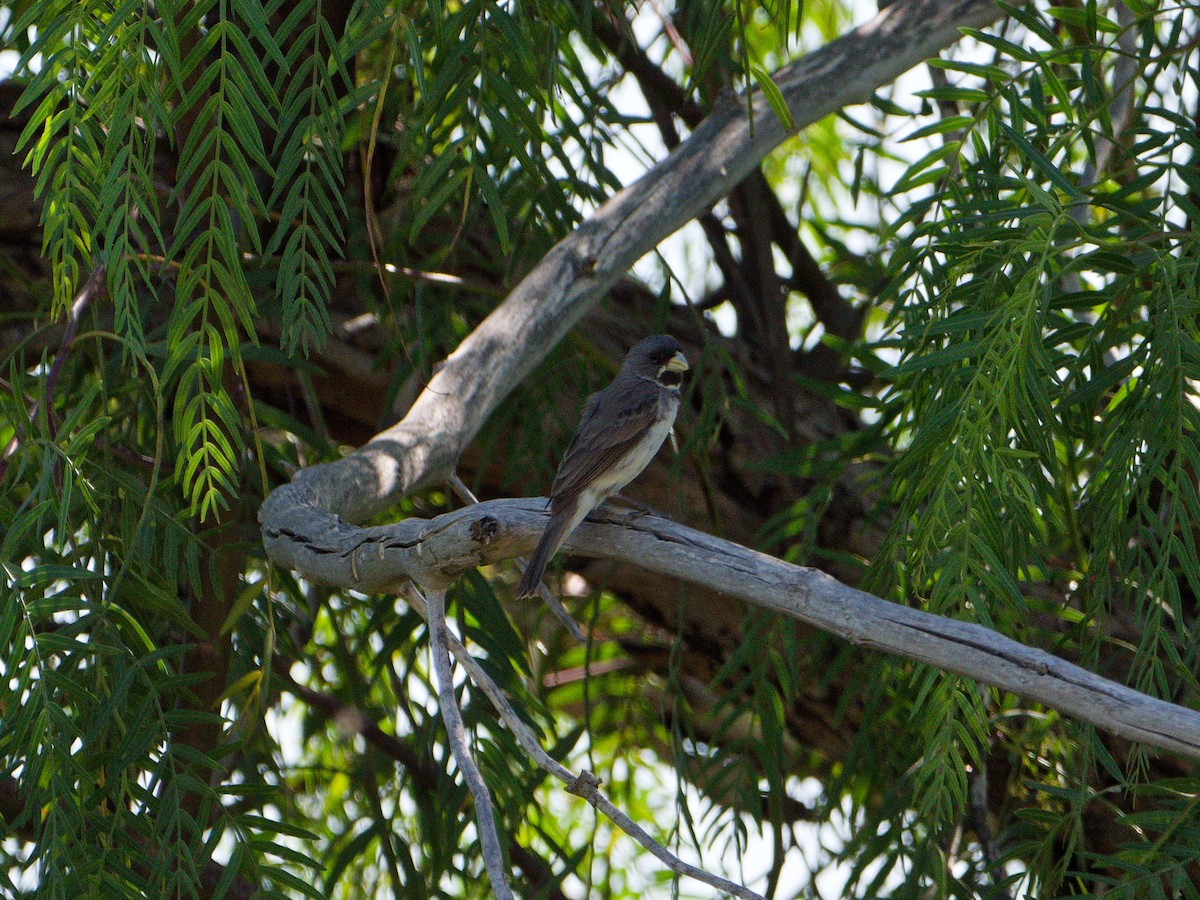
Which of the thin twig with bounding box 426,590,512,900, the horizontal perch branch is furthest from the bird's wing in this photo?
the thin twig with bounding box 426,590,512,900

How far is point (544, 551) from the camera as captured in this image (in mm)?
2320

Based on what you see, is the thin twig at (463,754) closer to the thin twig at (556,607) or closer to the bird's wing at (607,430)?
the thin twig at (556,607)

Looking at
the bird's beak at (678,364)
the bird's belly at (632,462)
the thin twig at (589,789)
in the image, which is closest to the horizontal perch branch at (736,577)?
the thin twig at (589,789)

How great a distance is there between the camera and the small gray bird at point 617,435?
250cm

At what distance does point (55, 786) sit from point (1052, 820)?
172 centimetres

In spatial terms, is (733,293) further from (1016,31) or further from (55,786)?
(55,786)

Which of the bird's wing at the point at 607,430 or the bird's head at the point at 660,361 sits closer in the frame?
the bird's wing at the point at 607,430

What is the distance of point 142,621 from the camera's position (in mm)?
2633

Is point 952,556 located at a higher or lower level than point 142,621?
higher

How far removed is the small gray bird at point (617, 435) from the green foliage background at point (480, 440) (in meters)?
0.13

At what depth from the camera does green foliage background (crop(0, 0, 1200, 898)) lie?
1.92 meters

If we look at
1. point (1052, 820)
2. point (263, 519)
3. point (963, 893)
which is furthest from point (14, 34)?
point (963, 893)

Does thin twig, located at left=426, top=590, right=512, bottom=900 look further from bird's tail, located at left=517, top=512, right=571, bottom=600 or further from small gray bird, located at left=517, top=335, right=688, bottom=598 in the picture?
small gray bird, located at left=517, top=335, right=688, bottom=598

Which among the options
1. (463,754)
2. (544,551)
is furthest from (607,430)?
(463,754)
